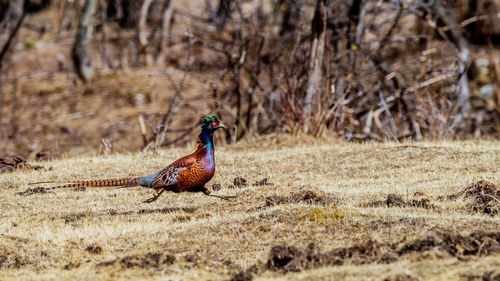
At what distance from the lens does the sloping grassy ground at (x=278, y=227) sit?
8.02 m

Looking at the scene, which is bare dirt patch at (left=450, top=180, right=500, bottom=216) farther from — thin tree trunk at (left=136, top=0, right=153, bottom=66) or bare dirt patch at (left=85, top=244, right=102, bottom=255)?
thin tree trunk at (left=136, top=0, right=153, bottom=66)

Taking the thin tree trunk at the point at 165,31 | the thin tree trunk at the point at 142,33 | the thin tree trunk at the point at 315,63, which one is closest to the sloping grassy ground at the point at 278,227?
the thin tree trunk at the point at 315,63

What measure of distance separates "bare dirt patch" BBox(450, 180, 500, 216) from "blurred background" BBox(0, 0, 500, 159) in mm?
7503

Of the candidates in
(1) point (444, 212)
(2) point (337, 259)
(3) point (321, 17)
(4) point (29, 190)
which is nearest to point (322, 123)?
(3) point (321, 17)

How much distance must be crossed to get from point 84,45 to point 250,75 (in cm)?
1134

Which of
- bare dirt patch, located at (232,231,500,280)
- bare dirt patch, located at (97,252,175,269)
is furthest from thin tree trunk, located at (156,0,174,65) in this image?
bare dirt patch, located at (232,231,500,280)

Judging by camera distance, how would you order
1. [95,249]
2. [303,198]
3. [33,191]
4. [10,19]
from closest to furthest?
Result: [95,249] → [303,198] → [33,191] → [10,19]

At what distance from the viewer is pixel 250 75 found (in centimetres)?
2177

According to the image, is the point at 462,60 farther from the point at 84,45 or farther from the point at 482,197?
the point at 84,45

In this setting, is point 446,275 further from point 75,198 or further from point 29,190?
point 29,190

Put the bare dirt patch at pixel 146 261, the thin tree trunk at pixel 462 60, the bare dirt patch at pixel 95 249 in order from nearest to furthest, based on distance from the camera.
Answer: the bare dirt patch at pixel 146 261 → the bare dirt patch at pixel 95 249 → the thin tree trunk at pixel 462 60

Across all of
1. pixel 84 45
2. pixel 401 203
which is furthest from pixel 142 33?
pixel 401 203

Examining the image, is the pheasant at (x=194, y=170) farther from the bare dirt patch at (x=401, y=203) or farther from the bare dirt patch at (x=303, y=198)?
the bare dirt patch at (x=401, y=203)

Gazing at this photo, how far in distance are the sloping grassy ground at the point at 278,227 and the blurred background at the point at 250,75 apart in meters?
5.03
